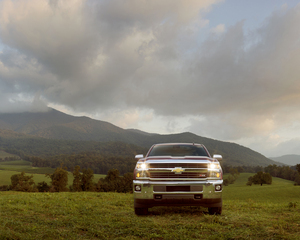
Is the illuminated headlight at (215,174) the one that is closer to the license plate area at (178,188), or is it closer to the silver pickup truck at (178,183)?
the silver pickup truck at (178,183)

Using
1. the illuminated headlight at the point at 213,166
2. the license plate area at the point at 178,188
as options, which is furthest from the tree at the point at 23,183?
the illuminated headlight at the point at 213,166

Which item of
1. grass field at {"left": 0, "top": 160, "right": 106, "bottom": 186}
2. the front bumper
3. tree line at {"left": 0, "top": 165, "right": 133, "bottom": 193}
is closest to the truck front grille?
the front bumper

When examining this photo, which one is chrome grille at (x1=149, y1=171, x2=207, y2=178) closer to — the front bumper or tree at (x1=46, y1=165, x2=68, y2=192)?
the front bumper

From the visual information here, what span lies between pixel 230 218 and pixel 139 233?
9.30ft

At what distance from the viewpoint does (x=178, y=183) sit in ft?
21.2

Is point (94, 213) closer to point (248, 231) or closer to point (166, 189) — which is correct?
point (166, 189)

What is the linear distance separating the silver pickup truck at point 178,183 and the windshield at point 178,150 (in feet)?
4.00

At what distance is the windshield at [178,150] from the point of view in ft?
26.8

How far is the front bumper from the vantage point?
251 inches

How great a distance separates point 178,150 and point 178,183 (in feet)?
6.75

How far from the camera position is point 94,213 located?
24.1 feet

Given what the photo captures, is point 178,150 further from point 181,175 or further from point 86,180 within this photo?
point 86,180

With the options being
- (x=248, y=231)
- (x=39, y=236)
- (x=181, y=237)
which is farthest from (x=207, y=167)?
(x=39, y=236)

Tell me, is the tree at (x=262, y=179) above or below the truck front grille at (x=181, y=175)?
below
